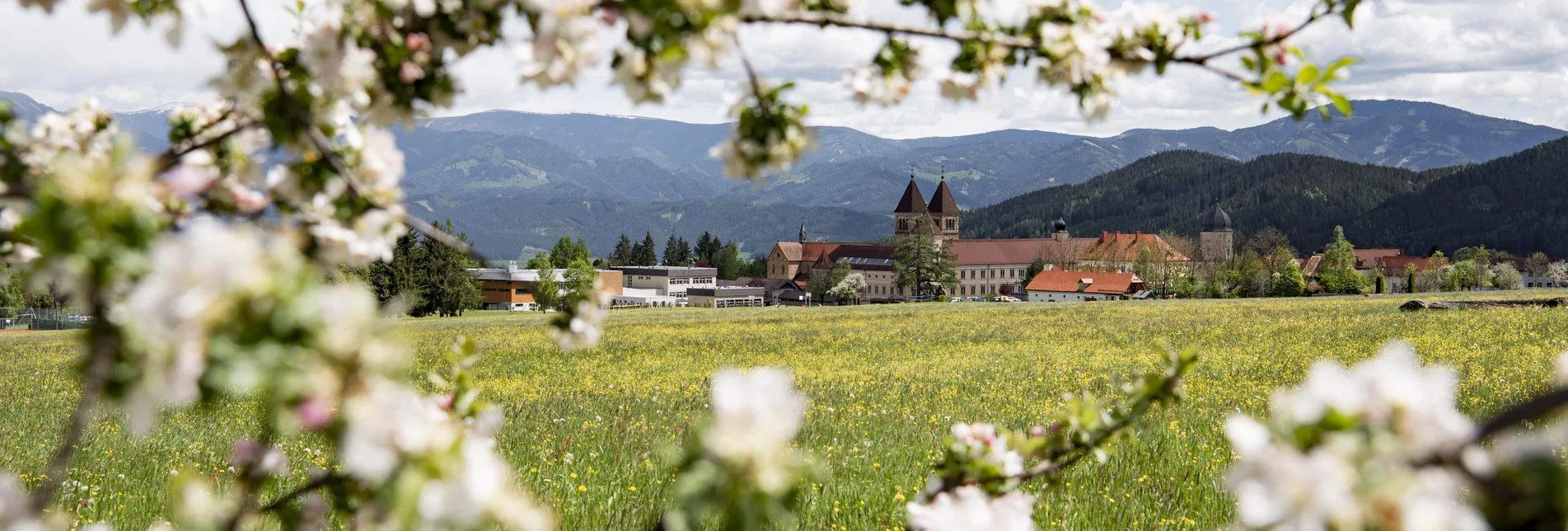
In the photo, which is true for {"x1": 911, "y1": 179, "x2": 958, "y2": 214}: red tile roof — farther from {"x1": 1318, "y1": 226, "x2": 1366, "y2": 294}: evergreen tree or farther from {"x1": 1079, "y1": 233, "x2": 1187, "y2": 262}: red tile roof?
{"x1": 1318, "y1": 226, "x2": 1366, "y2": 294}: evergreen tree

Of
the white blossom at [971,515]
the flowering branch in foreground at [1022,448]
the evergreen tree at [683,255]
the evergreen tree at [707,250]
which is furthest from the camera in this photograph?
the evergreen tree at [683,255]

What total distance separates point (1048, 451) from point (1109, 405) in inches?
23.9

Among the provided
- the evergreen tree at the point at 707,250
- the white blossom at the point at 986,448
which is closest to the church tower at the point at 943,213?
the evergreen tree at the point at 707,250

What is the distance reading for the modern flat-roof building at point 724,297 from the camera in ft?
427

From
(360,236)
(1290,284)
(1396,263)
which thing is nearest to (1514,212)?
(1396,263)

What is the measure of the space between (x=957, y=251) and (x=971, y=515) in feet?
523

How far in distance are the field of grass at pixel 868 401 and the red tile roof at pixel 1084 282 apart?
223 feet

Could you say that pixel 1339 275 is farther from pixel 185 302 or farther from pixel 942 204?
pixel 185 302

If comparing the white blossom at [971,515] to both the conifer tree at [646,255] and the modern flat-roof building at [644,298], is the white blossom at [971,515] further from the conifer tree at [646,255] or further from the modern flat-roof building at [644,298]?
the conifer tree at [646,255]

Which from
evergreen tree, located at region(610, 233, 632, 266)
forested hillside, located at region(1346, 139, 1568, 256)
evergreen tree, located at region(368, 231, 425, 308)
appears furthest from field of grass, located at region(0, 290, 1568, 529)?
forested hillside, located at region(1346, 139, 1568, 256)

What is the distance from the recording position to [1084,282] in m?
98.7

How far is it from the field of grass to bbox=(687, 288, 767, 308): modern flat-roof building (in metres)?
103

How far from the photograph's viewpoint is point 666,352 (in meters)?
20.8

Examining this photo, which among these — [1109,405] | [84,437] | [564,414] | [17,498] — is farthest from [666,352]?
[17,498]
